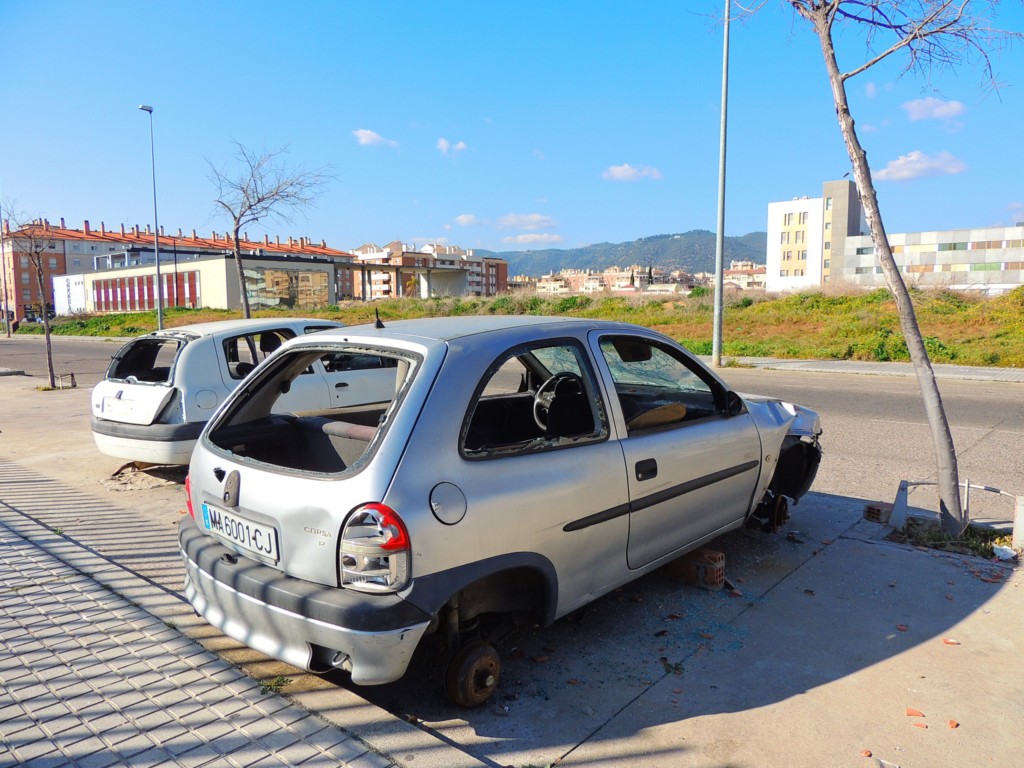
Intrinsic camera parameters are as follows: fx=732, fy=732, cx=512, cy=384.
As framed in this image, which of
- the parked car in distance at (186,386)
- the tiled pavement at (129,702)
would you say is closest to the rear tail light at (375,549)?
the tiled pavement at (129,702)

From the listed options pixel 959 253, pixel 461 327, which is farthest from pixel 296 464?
pixel 959 253

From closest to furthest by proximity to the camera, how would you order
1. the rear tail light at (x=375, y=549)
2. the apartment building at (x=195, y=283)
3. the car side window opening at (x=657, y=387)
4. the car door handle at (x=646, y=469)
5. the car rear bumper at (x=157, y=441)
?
the rear tail light at (x=375, y=549) < the car door handle at (x=646, y=469) < the car side window opening at (x=657, y=387) < the car rear bumper at (x=157, y=441) < the apartment building at (x=195, y=283)

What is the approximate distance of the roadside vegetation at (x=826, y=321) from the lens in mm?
20500

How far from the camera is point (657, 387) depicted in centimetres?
495

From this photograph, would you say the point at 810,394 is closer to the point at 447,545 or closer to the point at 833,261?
the point at 447,545

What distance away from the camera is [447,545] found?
278 cm

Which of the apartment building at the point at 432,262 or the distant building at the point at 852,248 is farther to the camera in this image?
the apartment building at the point at 432,262

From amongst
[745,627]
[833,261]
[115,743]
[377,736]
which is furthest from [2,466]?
[833,261]

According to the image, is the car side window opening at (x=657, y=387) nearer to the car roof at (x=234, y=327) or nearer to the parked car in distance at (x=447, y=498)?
the parked car in distance at (x=447, y=498)

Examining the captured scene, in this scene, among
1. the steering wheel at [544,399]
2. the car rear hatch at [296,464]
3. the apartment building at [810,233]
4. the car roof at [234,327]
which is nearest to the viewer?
the car rear hatch at [296,464]

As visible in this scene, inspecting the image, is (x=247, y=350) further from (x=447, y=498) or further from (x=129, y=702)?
(x=447, y=498)

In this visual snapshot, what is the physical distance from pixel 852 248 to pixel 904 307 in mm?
85378

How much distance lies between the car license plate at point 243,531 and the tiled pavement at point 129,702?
0.64 meters

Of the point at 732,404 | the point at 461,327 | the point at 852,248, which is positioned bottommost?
the point at 732,404
